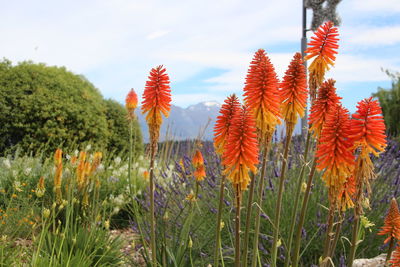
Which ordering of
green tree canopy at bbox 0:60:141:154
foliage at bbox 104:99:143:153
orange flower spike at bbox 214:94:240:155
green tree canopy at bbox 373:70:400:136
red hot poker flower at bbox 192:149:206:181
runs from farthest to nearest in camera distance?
1. green tree canopy at bbox 373:70:400:136
2. foliage at bbox 104:99:143:153
3. green tree canopy at bbox 0:60:141:154
4. red hot poker flower at bbox 192:149:206:181
5. orange flower spike at bbox 214:94:240:155

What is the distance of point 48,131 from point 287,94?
26.2 feet

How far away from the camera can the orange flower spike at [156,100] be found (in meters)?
2.41

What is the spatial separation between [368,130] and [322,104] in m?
0.36

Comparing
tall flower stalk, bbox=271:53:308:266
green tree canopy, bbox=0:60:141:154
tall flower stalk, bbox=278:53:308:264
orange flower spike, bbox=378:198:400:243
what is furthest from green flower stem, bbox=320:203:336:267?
green tree canopy, bbox=0:60:141:154

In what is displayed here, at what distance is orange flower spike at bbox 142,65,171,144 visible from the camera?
94.8 inches

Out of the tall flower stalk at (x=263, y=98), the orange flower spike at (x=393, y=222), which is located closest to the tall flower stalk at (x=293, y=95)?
the tall flower stalk at (x=263, y=98)

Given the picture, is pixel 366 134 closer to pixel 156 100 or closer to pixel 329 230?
pixel 329 230

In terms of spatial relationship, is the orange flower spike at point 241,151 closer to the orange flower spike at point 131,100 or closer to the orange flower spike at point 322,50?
the orange flower spike at point 322,50

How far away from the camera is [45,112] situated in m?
9.51

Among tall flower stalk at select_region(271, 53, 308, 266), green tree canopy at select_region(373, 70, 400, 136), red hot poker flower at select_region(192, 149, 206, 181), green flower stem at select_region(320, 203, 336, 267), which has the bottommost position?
green flower stem at select_region(320, 203, 336, 267)

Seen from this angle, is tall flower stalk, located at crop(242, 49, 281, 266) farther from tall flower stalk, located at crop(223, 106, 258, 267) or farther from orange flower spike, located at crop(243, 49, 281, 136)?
tall flower stalk, located at crop(223, 106, 258, 267)

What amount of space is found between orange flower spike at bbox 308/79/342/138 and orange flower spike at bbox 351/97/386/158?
0.84 feet

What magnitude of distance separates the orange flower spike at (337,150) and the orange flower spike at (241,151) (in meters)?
0.32

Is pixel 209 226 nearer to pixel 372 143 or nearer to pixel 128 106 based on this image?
pixel 128 106
